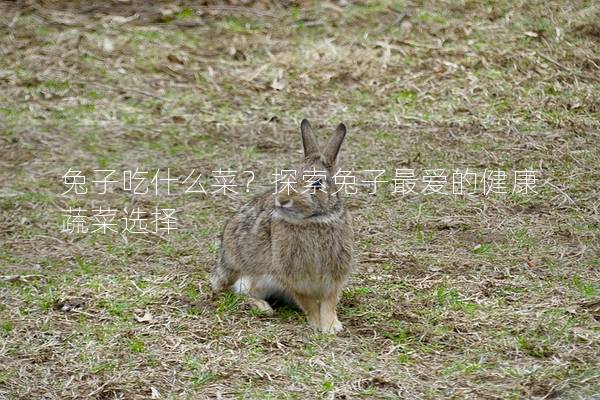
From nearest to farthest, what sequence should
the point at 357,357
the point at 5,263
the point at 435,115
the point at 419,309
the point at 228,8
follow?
1. the point at 357,357
2. the point at 419,309
3. the point at 5,263
4. the point at 435,115
5. the point at 228,8

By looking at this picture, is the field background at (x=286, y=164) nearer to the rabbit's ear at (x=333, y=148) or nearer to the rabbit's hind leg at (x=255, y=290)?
the rabbit's hind leg at (x=255, y=290)

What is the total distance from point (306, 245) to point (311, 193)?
1.10 feet

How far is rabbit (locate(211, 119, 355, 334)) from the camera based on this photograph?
18.9ft

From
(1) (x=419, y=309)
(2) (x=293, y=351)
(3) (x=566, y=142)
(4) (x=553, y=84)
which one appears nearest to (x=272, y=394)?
(2) (x=293, y=351)

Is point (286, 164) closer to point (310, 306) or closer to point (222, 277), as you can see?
point (222, 277)

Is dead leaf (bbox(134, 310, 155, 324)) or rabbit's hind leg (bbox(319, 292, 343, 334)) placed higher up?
rabbit's hind leg (bbox(319, 292, 343, 334))

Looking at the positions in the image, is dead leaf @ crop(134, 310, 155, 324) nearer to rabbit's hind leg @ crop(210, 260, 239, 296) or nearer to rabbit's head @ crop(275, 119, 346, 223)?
rabbit's hind leg @ crop(210, 260, 239, 296)

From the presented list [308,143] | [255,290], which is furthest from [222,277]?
[308,143]

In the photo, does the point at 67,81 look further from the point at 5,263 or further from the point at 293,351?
the point at 293,351

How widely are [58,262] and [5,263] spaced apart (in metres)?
0.34

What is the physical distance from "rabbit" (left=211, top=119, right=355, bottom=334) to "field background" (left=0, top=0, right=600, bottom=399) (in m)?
0.17

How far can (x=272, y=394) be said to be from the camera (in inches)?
201

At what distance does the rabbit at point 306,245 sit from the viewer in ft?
18.9

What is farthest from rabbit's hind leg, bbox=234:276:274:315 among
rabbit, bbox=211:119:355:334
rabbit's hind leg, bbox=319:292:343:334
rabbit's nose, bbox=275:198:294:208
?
rabbit's nose, bbox=275:198:294:208
